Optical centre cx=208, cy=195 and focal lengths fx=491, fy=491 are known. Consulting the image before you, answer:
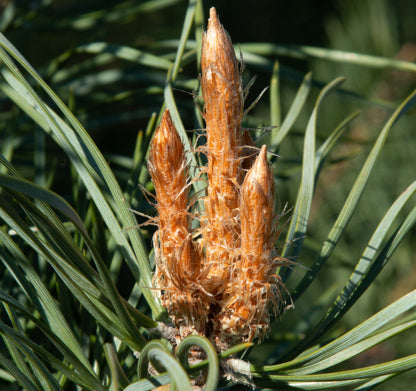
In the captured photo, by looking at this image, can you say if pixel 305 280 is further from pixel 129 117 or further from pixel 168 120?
pixel 129 117

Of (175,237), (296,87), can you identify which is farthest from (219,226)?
(296,87)

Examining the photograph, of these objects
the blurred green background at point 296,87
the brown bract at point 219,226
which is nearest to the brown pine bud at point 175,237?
the brown bract at point 219,226

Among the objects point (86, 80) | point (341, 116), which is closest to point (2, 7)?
point (86, 80)

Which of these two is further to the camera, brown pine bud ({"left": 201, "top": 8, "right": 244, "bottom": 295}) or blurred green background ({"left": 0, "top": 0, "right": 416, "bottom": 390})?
blurred green background ({"left": 0, "top": 0, "right": 416, "bottom": 390})

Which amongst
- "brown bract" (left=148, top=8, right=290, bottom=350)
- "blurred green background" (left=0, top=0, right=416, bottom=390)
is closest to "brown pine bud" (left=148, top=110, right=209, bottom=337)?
"brown bract" (left=148, top=8, right=290, bottom=350)

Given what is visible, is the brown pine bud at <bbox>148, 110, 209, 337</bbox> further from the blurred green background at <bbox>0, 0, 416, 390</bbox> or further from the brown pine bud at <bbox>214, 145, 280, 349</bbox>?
the blurred green background at <bbox>0, 0, 416, 390</bbox>

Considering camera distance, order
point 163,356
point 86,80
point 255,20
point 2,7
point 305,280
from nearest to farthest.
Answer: point 163,356
point 305,280
point 86,80
point 2,7
point 255,20
